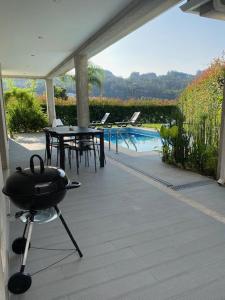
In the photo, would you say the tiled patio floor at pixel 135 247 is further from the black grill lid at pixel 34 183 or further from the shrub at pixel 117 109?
the shrub at pixel 117 109

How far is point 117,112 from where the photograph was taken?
46.0ft

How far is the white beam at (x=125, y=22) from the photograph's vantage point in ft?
11.7

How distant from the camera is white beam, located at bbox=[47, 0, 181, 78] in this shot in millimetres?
3570

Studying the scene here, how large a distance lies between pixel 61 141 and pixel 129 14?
2.52m

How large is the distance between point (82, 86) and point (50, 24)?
2.21 meters

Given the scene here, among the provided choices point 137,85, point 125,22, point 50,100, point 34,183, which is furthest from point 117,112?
point 34,183

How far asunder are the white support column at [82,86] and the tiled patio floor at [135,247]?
3.83 m

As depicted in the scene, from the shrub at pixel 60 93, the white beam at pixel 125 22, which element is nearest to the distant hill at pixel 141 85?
the shrub at pixel 60 93

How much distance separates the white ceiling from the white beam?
108 millimetres

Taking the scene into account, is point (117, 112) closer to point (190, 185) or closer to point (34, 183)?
point (190, 185)

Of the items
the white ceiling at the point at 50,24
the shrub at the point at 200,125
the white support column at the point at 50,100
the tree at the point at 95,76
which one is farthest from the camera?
the tree at the point at 95,76

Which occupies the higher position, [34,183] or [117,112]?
[117,112]

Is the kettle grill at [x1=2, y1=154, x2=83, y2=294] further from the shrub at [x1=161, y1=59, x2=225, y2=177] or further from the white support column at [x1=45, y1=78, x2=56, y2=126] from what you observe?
the white support column at [x1=45, y1=78, x2=56, y2=126]

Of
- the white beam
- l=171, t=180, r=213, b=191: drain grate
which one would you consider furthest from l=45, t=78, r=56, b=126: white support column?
l=171, t=180, r=213, b=191: drain grate
